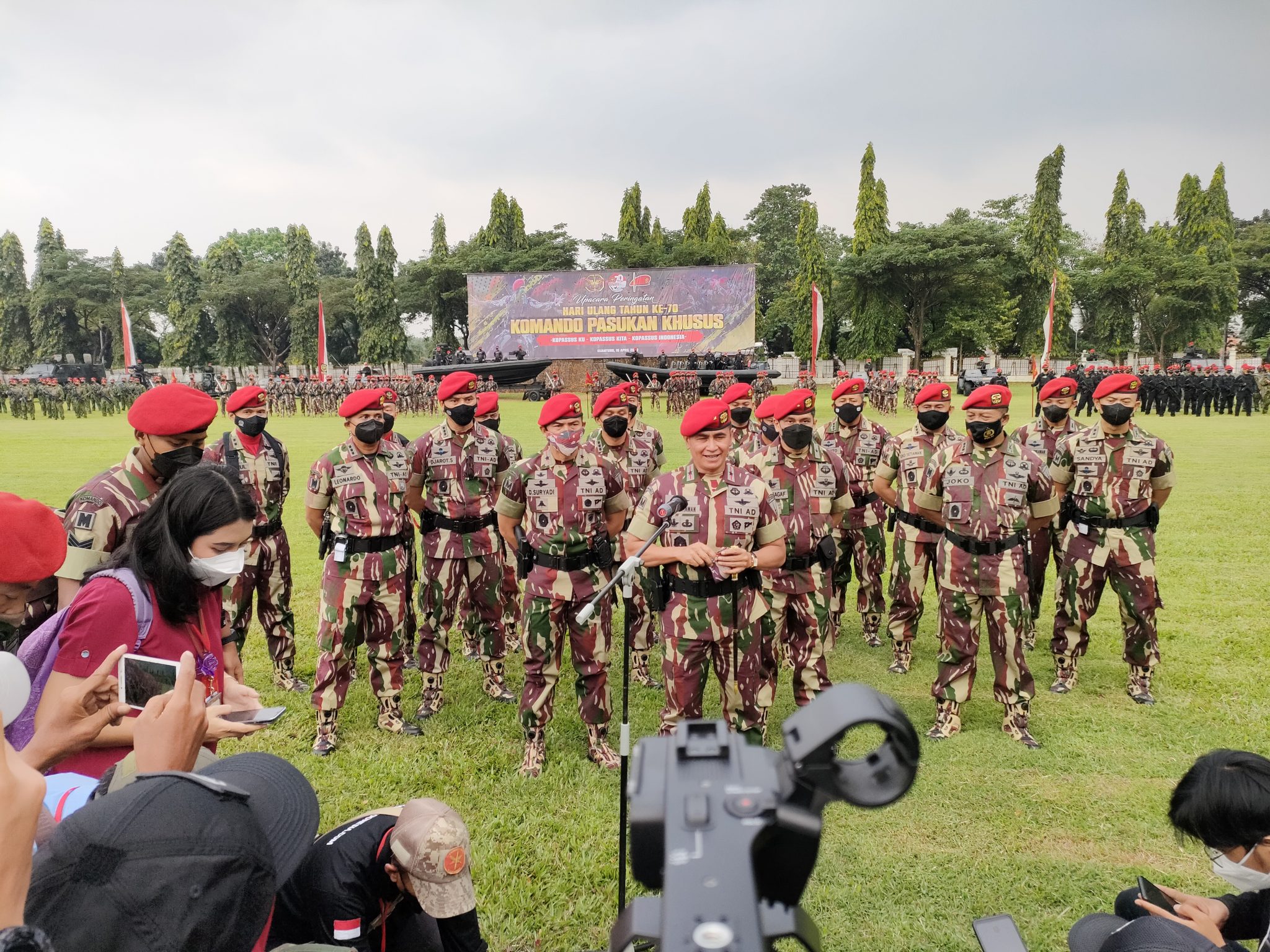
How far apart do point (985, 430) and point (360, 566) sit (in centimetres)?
427

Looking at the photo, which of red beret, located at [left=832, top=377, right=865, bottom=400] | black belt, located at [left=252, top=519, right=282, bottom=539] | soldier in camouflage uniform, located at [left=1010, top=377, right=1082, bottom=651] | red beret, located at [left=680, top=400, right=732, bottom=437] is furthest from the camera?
red beret, located at [left=832, top=377, right=865, bottom=400]

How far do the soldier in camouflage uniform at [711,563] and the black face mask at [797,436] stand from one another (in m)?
1.31

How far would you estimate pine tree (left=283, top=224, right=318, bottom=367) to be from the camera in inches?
2000

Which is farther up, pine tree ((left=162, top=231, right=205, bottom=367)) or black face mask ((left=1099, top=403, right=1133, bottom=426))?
pine tree ((left=162, top=231, right=205, bottom=367))

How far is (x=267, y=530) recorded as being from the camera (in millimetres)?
5738

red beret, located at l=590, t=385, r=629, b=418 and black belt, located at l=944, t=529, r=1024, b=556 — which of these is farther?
red beret, located at l=590, t=385, r=629, b=418

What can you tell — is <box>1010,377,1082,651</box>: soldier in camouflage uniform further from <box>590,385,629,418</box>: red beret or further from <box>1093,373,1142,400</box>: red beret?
<box>590,385,629,418</box>: red beret

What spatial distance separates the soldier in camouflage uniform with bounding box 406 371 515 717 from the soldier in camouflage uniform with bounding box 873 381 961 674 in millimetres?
3276

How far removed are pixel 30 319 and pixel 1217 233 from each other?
7920cm

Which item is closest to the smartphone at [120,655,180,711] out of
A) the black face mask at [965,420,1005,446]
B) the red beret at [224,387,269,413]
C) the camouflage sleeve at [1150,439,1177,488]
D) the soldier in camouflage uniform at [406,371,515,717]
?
the soldier in camouflage uniform at [406,371,515,717]

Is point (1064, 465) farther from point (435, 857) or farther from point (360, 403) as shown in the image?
point (435, 857)

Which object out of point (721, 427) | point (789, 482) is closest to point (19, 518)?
point (721, 427)

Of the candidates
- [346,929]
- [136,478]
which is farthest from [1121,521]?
[136,478]

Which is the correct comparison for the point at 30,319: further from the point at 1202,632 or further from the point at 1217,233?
the point at 1217,233
